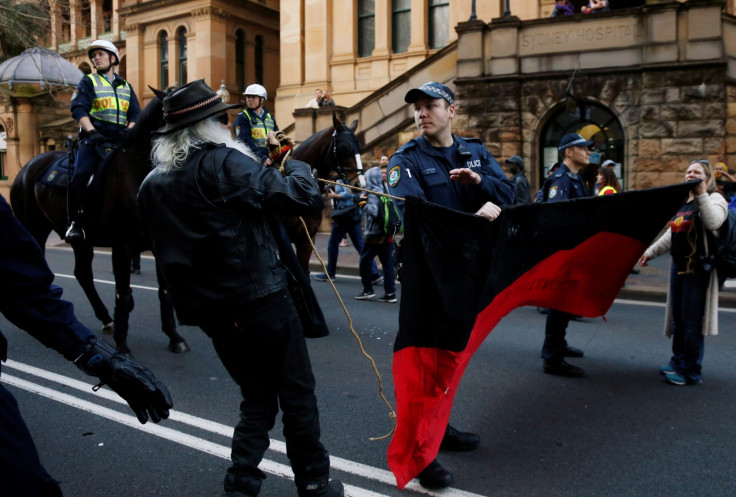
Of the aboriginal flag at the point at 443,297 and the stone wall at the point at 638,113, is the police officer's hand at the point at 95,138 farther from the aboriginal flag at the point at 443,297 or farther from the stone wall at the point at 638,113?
the stone wall at the point at 638,113

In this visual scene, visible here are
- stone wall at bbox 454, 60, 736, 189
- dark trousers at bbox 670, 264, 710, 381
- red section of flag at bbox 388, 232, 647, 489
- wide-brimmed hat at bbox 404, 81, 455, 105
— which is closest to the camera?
red section of flag at bbox 388, 232, 647, 489

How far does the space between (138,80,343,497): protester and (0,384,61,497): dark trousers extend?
1.20m

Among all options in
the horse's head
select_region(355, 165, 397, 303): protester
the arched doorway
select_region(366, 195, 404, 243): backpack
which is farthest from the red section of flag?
the arched doorway

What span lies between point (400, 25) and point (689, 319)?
20293 millimetres

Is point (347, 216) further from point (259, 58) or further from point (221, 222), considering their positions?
point (259, 58)

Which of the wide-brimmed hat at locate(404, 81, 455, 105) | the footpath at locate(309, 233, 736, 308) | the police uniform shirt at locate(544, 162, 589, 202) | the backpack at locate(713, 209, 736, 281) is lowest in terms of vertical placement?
the footpath at locate(309, 233, 736, 308)

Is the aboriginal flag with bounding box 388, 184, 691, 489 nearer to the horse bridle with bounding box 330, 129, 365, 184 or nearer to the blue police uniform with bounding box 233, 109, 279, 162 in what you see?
the horse bridle with bounding box 330, 129, 365, 184

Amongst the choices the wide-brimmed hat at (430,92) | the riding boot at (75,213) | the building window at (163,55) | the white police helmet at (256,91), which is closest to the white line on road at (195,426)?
the riding boot at (75,213)

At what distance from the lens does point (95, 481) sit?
3.92 meters

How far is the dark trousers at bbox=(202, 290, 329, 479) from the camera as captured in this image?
3162mm

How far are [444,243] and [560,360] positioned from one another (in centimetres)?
283

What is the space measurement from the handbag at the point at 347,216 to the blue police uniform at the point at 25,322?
8715mm

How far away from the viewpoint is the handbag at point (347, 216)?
10.9 metres

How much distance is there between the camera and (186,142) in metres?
3.19
